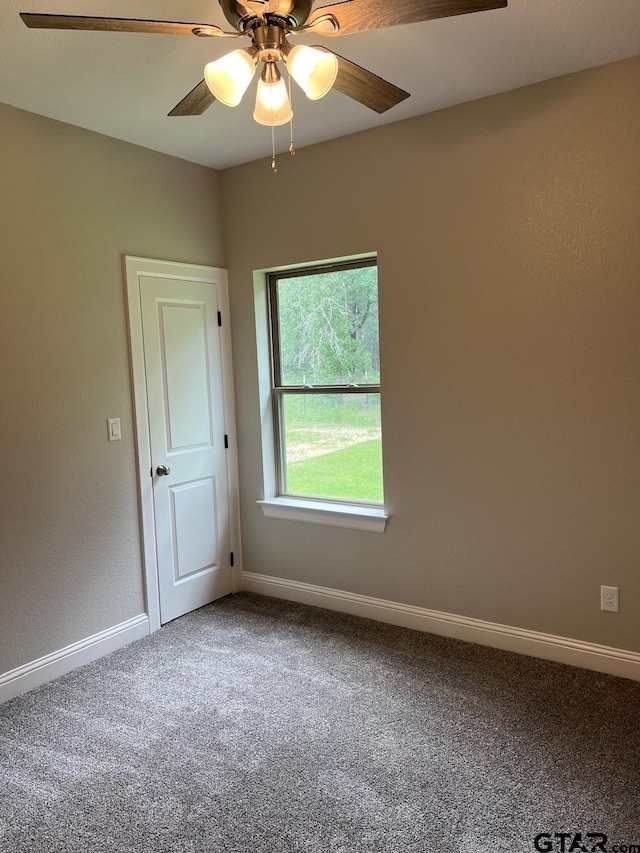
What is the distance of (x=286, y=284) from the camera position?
374 cm

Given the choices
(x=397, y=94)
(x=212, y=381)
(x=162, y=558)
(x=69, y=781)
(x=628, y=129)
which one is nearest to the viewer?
(x=397, y=94)

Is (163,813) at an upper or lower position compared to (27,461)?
lower

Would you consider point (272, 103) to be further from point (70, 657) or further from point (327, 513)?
point (70, 657)

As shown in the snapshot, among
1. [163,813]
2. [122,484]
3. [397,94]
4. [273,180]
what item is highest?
[273,180]

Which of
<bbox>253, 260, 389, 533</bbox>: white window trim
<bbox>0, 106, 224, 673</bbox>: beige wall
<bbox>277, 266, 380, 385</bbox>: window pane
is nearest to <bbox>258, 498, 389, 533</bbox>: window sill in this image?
<bbox>253, 260, 389, 533</bbox>: white window trim

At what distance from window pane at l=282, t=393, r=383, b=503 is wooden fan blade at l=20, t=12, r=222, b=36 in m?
2.15

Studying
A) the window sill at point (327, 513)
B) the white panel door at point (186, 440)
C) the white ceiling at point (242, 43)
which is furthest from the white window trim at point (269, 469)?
the white ceiling at point (242, 43)

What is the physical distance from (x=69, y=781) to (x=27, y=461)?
135 cm

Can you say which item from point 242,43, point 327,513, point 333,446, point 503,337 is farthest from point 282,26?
point 327,513

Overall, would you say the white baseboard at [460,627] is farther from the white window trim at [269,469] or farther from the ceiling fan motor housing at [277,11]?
the ceiling fan motor housing at [277,11]

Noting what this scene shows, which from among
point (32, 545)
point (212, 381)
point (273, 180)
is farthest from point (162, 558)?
point (273, 180)

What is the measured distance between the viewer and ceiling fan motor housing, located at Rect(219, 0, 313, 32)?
1.55 meters

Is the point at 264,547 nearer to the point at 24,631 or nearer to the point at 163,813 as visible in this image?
the point at 24,631

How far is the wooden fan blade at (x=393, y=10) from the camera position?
4.79 feet
